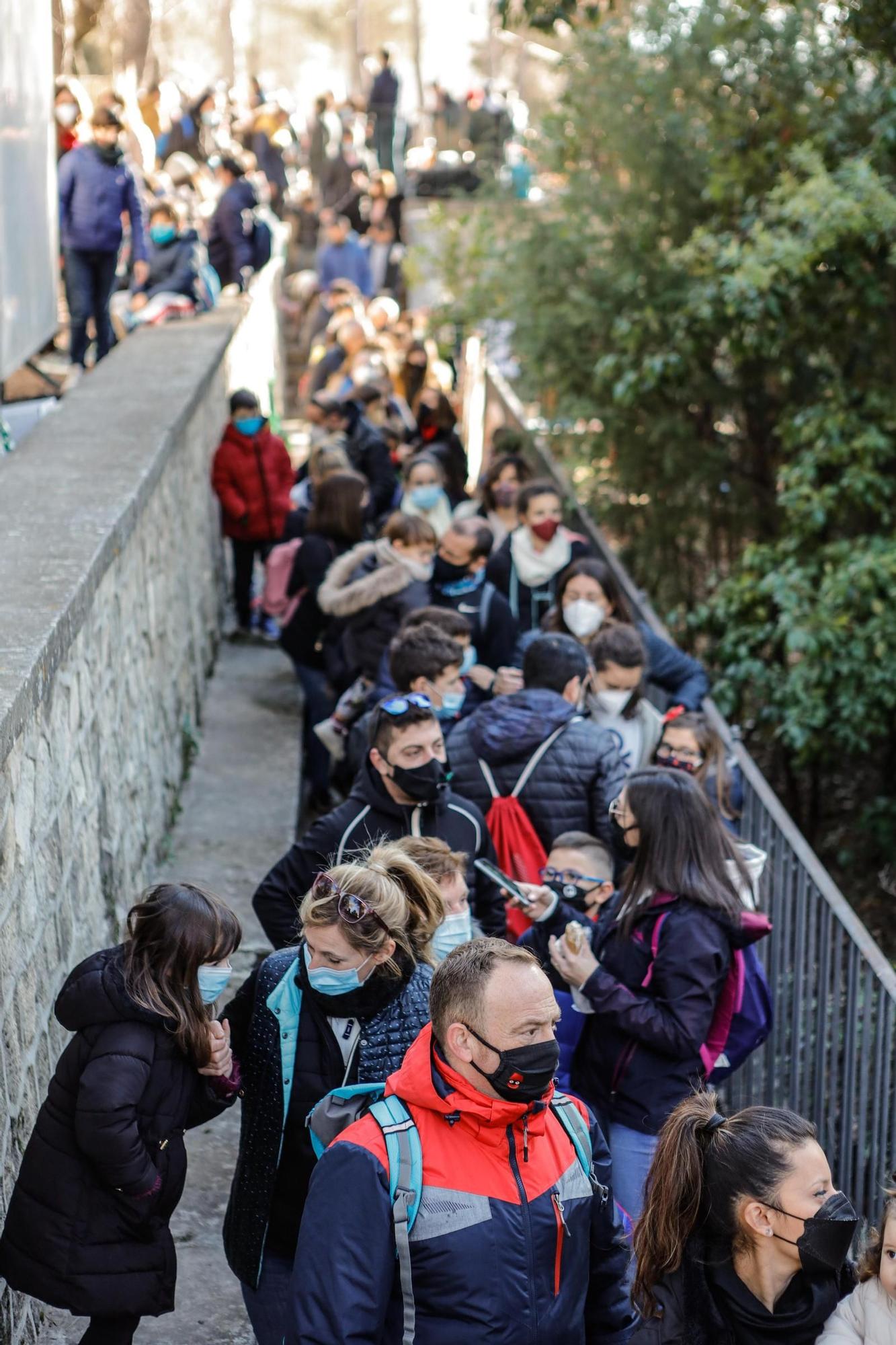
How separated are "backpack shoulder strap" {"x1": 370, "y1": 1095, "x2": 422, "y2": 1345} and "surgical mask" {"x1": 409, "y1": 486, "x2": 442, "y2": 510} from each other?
570cm

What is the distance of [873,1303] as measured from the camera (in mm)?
2727

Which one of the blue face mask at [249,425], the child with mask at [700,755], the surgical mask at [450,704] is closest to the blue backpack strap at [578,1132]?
the child with mask at [700,755]

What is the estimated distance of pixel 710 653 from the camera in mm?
9766

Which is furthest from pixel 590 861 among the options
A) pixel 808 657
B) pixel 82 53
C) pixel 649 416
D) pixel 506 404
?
pixel 82 53

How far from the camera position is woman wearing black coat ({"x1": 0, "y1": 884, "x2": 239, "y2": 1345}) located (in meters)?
3.16

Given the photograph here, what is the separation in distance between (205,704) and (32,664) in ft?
15.1

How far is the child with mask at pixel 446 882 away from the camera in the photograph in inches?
147

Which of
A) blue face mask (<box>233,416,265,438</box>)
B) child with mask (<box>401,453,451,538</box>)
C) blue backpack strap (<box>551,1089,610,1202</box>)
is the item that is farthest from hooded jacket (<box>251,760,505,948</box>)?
blue face mask (<box>233,416,265,438</box>)

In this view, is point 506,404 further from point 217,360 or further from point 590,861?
point 590,861

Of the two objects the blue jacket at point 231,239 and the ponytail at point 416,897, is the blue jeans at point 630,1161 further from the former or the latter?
the blue jacket at point 231,239

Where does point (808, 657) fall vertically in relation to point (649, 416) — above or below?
below

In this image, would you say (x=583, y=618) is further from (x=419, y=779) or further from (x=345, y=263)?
(x=345, y=263)

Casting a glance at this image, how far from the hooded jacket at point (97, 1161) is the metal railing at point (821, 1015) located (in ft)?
7.27

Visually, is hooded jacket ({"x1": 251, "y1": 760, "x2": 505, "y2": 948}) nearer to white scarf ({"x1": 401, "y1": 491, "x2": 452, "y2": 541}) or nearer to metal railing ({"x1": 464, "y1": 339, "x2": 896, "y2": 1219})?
metal railing ({"x1": 464, "y1": 339, "x2": 896, "y2": 1219})
